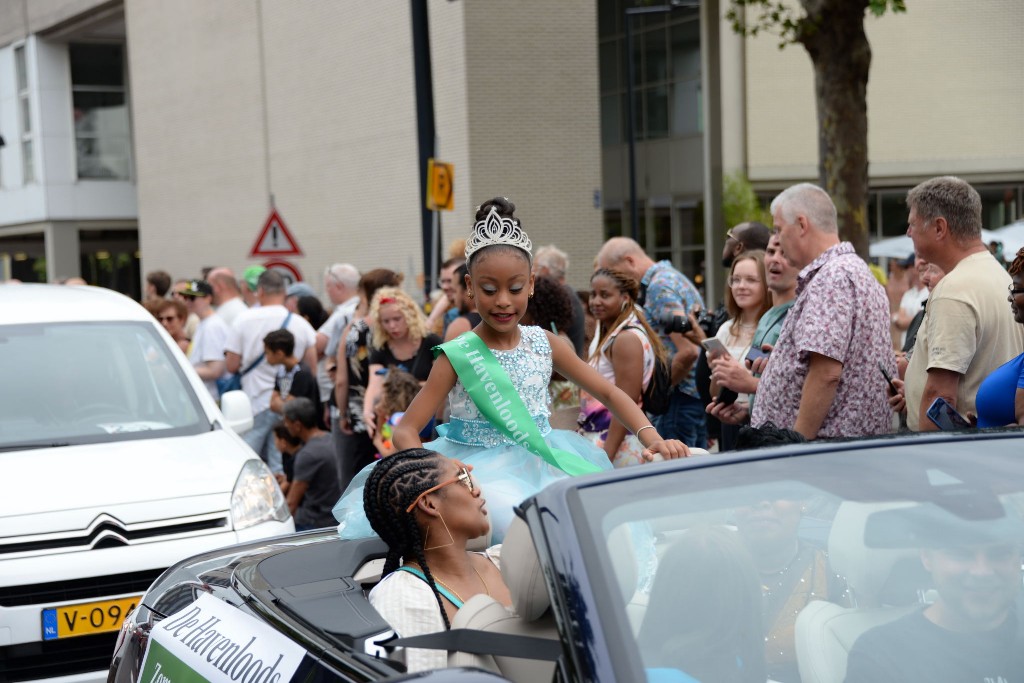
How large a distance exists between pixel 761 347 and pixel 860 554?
3506 millimetres

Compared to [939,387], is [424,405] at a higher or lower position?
higher

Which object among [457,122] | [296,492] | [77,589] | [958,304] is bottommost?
[296,492]

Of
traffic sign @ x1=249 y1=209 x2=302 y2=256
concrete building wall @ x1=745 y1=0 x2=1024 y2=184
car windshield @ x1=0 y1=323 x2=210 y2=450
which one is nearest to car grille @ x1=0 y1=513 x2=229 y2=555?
car windshield @ x1=0 y1=323 x2=210 y2=450

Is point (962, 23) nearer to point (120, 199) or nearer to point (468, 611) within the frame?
point (120, 199)

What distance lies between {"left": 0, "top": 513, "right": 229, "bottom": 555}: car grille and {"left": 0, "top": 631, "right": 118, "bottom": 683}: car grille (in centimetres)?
38

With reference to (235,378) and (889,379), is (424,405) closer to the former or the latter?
(889,379)

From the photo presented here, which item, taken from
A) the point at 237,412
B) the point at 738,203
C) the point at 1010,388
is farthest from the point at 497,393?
the point at 738,203

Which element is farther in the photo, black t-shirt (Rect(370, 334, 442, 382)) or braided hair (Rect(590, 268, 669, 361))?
black t-shirt (Rect(370, 334, 442, 382))

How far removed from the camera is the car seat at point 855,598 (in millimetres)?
2236

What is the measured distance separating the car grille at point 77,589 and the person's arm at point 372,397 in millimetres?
2782

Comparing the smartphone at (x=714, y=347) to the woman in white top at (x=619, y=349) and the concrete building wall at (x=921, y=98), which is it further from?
the concrete building wall at (x=921, y=98)

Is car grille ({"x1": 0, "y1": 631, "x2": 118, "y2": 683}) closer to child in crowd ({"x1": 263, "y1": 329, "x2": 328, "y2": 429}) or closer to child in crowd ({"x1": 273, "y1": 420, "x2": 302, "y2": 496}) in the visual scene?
child in crowd ({"x1": 273, "y1": 420, "x2": 302, "y2": 496})

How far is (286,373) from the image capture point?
9.68 meters

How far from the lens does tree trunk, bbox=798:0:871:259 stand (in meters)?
12.8
